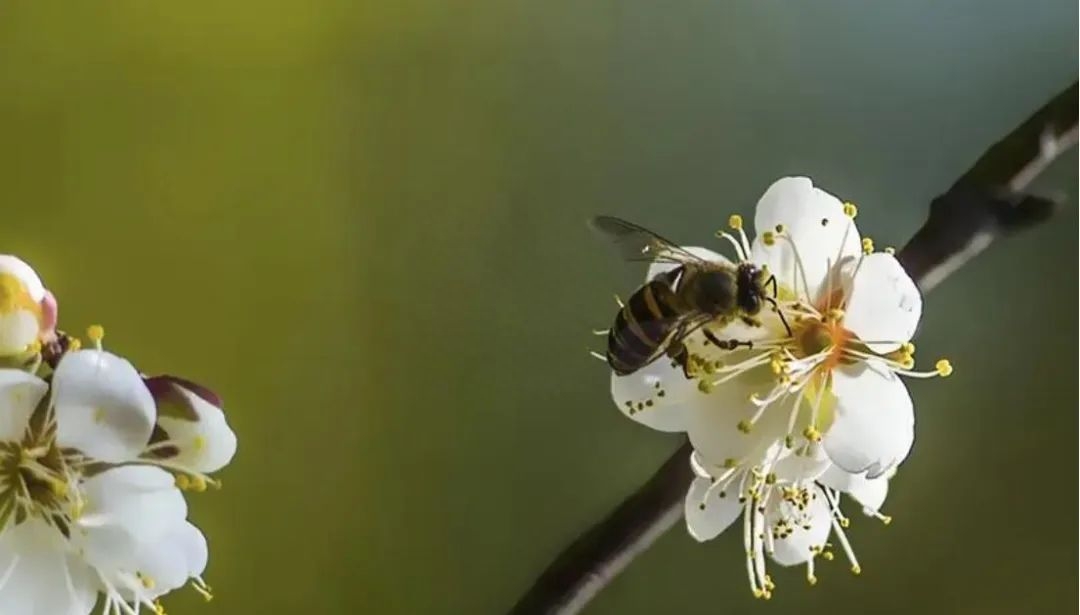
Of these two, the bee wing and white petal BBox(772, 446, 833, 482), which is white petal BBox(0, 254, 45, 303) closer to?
the bee wing

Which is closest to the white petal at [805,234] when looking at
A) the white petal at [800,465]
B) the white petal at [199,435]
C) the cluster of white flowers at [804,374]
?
the cluster of white flowers at [804,374]

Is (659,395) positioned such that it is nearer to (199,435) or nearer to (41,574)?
(199,435)

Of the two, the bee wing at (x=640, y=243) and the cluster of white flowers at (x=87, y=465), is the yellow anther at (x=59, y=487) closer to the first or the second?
the cluster of white flowers at (x=87, y=465)

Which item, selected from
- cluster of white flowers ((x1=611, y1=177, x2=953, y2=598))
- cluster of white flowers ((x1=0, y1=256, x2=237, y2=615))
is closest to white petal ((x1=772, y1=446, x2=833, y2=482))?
cluster of white flowers ((x1=611, y1=177, x2=953, y2=598))

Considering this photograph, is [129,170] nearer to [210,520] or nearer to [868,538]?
[210,520]

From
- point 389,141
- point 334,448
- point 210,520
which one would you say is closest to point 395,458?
point 334,448

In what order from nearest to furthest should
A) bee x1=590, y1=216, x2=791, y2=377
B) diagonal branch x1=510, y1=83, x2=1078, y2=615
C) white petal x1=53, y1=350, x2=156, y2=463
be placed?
1. white petal x1=53, y1=350, x2=156, y2=463
2. bee x1=590, y1=216, x2=791, y2=377
3. diagonal branch x1=510, y1=83, x2=1078, y2=615
